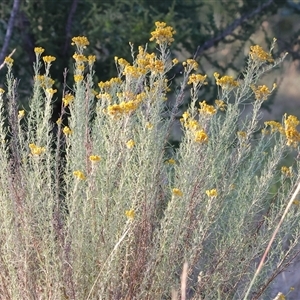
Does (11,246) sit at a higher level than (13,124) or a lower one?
lower

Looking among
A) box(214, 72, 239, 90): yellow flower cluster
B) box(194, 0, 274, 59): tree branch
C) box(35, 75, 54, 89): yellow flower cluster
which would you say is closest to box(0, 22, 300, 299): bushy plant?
box(214, 72, 239, 90): yellow flower cluster

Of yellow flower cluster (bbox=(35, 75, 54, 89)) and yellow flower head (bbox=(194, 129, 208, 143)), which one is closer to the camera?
yellow flower head (bbox=(194, 129, 208, 143))

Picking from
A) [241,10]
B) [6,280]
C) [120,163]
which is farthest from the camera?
[241,10]

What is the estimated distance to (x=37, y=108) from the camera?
9.12 ft

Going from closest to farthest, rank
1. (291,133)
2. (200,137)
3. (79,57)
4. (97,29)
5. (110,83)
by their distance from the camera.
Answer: (200,137) < (291,133) < (79,57) < (110,83) < (97,29)

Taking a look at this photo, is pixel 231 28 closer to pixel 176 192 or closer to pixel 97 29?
pixel 97 29

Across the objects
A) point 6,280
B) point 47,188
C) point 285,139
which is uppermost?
point 285,139

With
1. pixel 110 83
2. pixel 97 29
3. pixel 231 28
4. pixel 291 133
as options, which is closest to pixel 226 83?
pixel 291 133

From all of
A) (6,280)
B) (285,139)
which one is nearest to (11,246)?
(6,280)

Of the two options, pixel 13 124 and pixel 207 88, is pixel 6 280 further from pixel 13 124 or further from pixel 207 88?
pixel 207 88

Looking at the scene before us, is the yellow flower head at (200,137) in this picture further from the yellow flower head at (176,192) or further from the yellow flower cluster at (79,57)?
the yellow flower cluster at (79,57)

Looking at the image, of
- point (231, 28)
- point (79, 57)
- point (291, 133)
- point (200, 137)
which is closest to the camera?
point (200, 137)

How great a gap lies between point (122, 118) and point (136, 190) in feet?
0.82

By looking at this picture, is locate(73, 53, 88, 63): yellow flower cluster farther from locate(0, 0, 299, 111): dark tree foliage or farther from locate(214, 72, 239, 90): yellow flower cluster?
locate(0, 0, 299, 111): dark tree foliage
